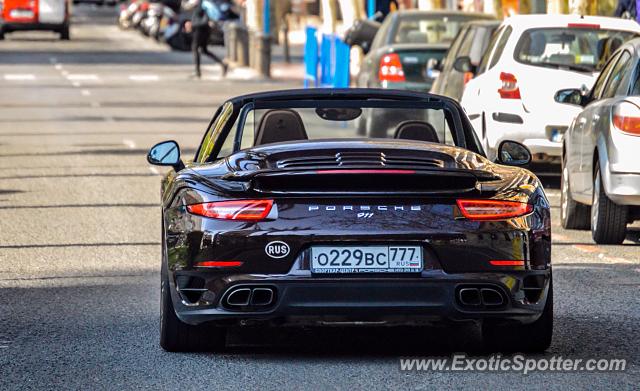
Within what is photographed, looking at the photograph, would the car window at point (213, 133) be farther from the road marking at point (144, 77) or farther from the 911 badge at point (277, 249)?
the road marking at point (144, 77)

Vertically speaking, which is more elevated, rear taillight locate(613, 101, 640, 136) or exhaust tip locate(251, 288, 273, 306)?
exhaust tip locate(251, 288, 273, 306)

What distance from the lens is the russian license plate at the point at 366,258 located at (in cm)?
738

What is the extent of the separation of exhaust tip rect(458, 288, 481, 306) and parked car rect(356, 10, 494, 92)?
13595 millimetres

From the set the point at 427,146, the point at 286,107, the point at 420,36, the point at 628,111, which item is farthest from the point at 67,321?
the point at 420,36

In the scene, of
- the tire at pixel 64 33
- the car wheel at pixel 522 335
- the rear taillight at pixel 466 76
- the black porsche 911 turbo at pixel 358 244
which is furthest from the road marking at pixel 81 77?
the black porsche 911 turbo at pixel 358 244

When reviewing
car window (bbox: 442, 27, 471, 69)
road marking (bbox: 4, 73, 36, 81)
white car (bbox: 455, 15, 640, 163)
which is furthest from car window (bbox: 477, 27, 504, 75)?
road marking (bbox: 4, 73, 36, 81)

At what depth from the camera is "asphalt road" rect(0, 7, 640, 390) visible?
742cm

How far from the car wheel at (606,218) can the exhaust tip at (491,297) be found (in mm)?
5264

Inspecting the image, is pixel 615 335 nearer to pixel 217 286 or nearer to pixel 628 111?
pixel 217 286

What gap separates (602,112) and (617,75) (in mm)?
634

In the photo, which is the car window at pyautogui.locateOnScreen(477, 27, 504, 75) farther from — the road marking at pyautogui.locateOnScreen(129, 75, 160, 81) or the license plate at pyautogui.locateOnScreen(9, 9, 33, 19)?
the license plate at pyautogui.locateOnScreen(9, 9, 33, 19)

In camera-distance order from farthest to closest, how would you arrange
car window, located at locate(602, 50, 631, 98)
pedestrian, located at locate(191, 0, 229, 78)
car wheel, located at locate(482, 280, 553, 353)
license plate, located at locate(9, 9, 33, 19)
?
1. license plate, located at locate(9, 9, 33, 19)
2. pedestrian, located at locate(191, 0, 229, 78)
3. car window, located at locate(602, 50, 631, 98)
4. car wheel, located at locate(482, 280, 553, 353)

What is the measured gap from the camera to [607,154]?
12.5 m

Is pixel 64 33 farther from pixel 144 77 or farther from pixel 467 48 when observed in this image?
pixel 467 48
